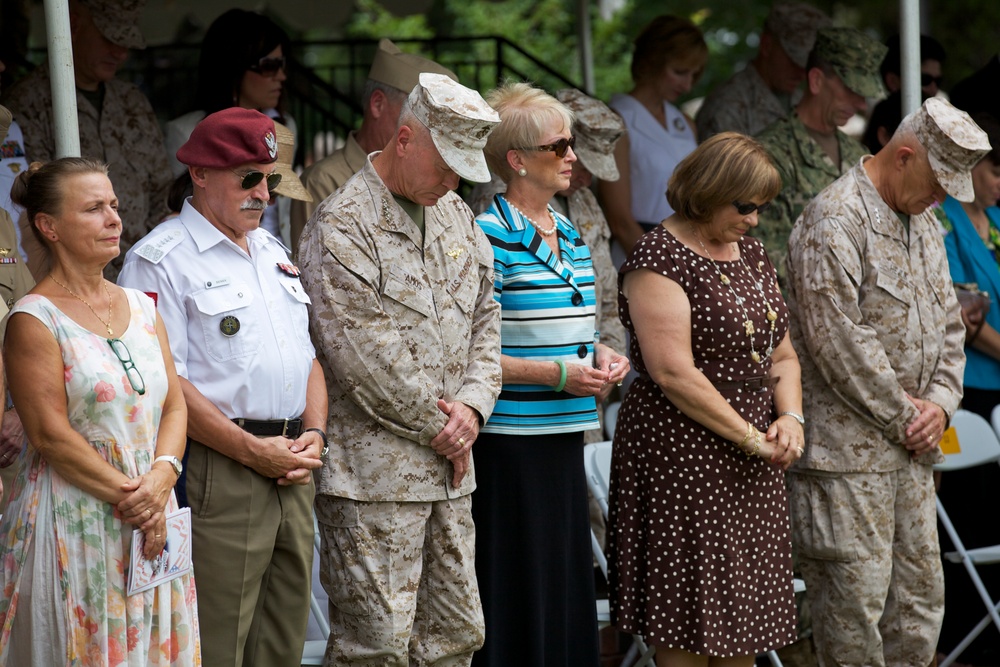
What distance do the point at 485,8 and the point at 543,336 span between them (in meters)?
16.5

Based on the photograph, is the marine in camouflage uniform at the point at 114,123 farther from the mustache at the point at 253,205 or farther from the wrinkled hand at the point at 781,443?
the wrinkled hand at the point at 781,443

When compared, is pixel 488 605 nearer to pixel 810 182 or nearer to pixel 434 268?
pixel 434 268

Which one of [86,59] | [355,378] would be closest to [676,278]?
[355,378]

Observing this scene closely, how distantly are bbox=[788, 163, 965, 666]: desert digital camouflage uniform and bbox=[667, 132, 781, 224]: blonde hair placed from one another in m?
0.58

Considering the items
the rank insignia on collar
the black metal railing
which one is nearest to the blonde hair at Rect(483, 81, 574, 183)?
the rank insignia on collar

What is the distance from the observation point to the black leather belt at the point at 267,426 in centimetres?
338

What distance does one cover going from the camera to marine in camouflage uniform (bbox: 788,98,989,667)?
14.6 feet

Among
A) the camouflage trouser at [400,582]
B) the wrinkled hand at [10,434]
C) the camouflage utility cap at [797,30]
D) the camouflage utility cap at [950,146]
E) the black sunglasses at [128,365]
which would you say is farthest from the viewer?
the camouflage utility cap at [797,30]

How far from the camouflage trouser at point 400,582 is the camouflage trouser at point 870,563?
1.37 m

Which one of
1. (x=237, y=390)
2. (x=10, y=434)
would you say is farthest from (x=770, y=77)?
(x=10, y=434)

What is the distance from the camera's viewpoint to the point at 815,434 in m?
4.58

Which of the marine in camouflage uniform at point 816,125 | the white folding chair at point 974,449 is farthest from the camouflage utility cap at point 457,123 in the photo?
the white folding chair at point 974,449

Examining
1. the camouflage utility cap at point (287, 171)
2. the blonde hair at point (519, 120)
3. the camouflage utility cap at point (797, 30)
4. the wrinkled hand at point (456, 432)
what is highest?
the camouflage utility cap at point (797, 30)

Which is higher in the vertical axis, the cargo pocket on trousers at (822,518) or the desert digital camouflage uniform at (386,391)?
the desert digital camouflage uniform at (386,391)
